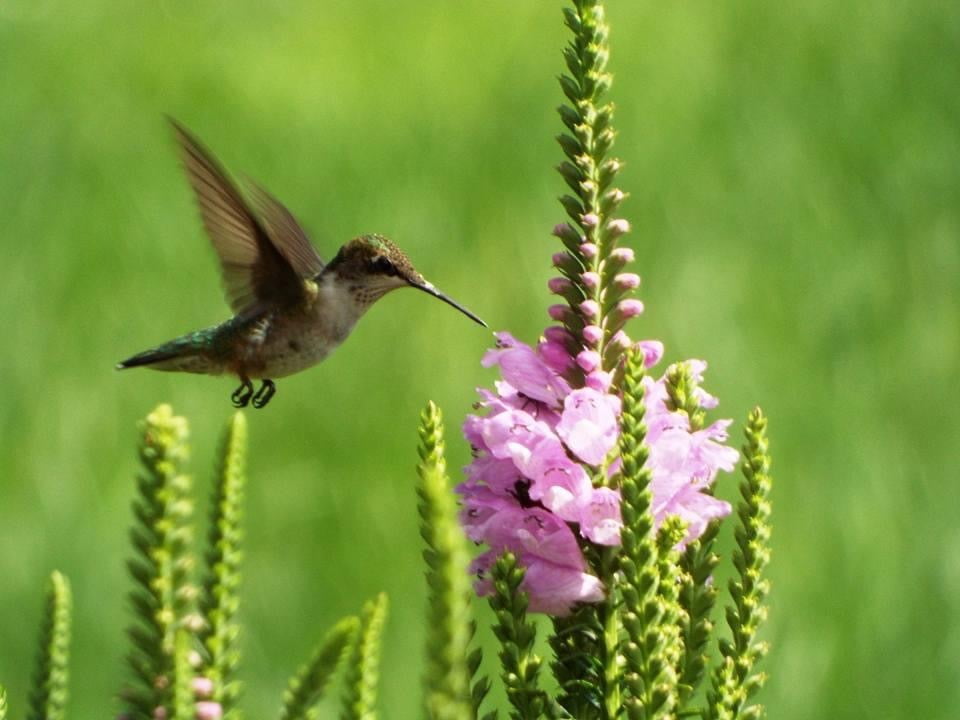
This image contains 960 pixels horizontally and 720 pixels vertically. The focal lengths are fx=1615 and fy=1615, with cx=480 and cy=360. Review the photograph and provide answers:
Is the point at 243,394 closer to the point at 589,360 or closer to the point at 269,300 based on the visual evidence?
the point at 269,300

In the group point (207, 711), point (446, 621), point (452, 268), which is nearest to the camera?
point (446, 621)

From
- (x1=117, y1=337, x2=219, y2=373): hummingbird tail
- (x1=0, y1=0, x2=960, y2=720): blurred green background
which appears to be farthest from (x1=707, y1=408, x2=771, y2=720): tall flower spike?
(x1=0, y1=0, x2=960, y2=720): blurred green background

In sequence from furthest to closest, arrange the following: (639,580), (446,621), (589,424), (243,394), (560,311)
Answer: (243,394)
(560,311)
(589,424)
(639,580)
(446,621)

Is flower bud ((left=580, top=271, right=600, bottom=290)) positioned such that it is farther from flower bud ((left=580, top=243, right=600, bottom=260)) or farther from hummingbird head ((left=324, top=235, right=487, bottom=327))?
hummingbird head ((left=324, top=235, right=487, bottom=327))

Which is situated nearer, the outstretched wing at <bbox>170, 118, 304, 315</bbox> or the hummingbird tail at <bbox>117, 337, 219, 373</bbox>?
the outstretched wing at <bbox>170, 118, 304, 315</bbox>

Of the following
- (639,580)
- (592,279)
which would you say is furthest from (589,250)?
(639,580)

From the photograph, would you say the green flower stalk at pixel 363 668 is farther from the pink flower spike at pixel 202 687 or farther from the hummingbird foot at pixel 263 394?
the hummingbird foot at pixel 263 394
